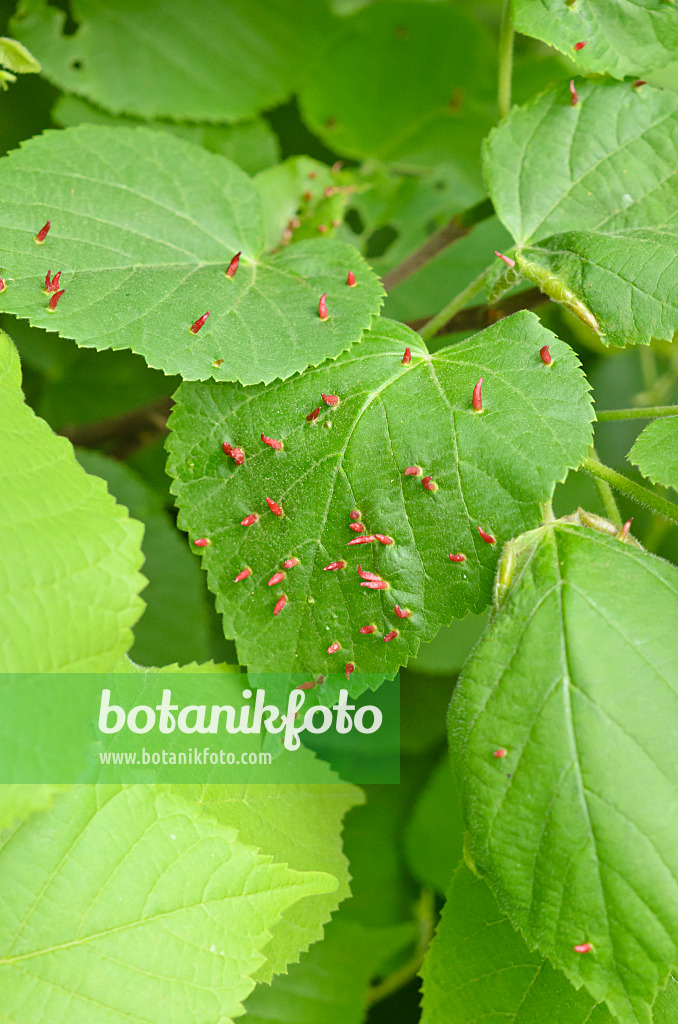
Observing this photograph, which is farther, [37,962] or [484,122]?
[484,122]

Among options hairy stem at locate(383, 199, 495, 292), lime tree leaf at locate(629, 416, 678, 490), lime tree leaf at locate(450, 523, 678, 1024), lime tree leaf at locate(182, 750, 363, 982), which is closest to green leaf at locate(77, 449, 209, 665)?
lime tree leaf at locate(182, 750, 363, 982)

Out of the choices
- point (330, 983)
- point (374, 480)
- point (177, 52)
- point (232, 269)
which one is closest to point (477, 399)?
point (374, 480)

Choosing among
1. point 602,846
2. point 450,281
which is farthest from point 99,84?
point 602,846

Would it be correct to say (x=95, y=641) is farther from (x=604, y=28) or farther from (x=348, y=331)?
(x=604, y=28)

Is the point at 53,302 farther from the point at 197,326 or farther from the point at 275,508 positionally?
the point at 275,508

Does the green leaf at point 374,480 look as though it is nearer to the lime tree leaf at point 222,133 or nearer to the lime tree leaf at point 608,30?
the lime tree leaf at point 608,30

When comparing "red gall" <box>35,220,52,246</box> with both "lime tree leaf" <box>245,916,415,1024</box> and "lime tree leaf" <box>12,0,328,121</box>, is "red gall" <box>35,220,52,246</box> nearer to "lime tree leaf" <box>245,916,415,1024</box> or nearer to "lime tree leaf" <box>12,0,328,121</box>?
"lime tree leaf" <box>12,0,328,121</box>

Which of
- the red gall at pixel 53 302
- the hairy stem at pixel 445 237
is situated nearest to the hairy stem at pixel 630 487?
the hairy stem at pixel 445 237

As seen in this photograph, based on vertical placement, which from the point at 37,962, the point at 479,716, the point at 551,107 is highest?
the point at 551,107
